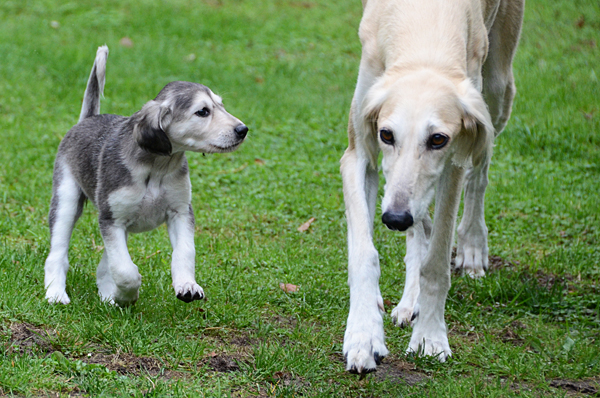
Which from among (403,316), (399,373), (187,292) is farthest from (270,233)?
(399,373)

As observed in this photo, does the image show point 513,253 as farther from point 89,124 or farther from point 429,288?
point 89,124

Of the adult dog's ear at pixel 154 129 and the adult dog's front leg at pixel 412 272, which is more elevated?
the adult dog's ear at pixel 154 129

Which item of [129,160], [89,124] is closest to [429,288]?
[129,160]

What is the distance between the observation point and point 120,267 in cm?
415

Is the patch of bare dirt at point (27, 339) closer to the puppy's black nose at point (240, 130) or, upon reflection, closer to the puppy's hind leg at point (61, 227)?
the puppy's hind leg at point (61, 227)

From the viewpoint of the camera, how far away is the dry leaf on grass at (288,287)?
16.7 ft

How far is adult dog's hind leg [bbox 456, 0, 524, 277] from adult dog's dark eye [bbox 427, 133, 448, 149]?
2060 millimetres

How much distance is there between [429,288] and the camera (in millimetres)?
4355

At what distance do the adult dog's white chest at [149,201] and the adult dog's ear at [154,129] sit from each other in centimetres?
23

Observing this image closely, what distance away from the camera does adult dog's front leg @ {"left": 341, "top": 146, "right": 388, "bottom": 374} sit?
3504 mm

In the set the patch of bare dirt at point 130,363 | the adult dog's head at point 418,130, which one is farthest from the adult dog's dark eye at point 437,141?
the patch of bare dirt at point 130,363

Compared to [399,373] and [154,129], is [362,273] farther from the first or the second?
[154,129]

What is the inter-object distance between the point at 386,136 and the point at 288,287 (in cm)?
178

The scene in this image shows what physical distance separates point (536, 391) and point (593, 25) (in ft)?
36.5
